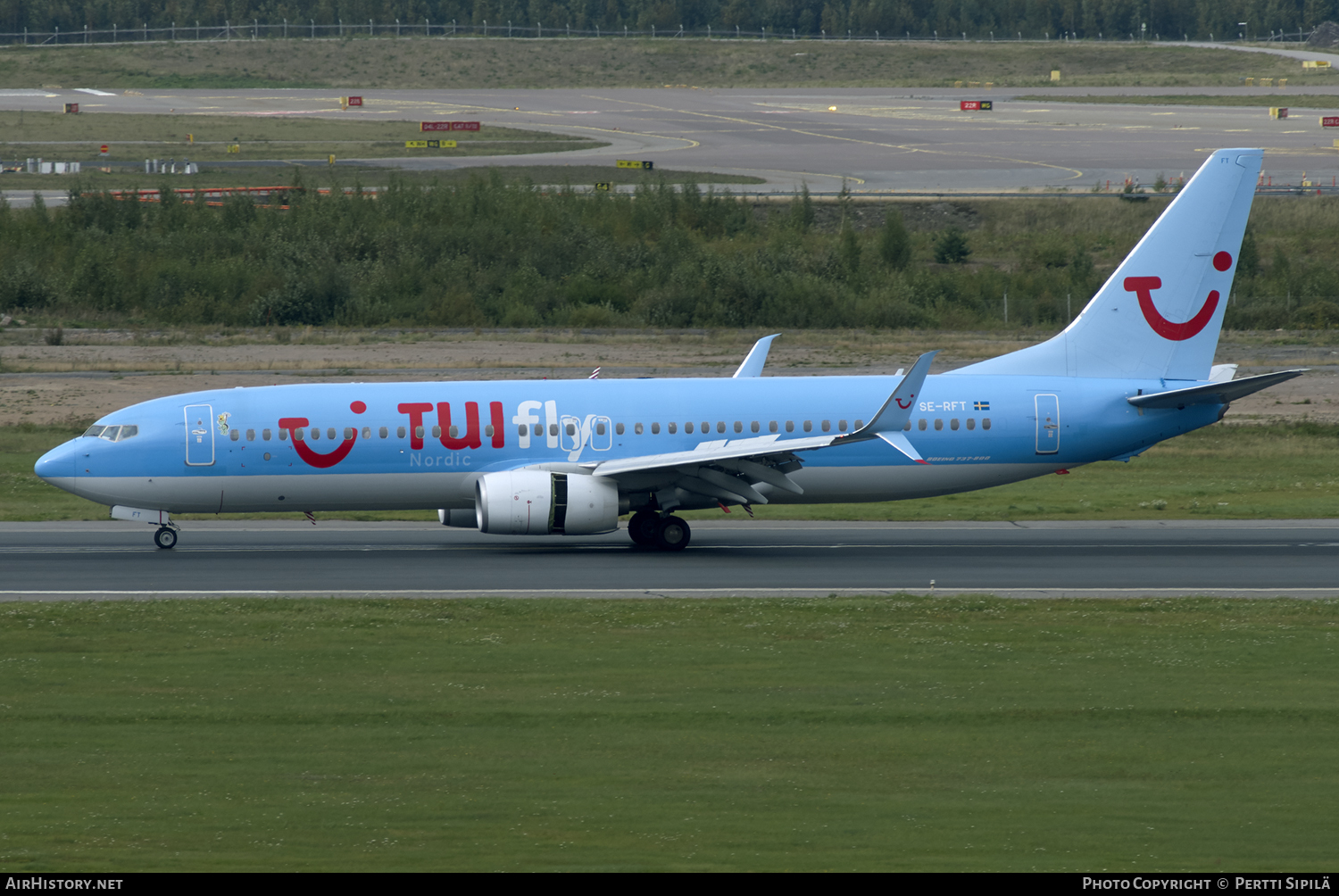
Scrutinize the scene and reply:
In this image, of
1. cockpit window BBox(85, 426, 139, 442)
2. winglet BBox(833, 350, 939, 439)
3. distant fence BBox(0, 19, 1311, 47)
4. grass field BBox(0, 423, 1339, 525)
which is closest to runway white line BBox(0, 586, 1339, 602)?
winglet BBox(833, 350, 939, 439)

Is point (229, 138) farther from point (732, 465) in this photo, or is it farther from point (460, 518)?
point (732, 465)

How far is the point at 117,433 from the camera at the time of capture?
32.4 m

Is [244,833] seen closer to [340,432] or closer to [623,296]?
[340,432]

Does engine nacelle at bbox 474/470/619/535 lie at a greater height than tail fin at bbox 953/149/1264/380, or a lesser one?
lesser

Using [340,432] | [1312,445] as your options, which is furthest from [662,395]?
[1312,445]

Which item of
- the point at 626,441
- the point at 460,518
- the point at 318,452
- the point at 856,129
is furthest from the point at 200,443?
the point at 856,129

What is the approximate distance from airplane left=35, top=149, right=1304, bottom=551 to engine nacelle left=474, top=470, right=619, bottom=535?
0.13 ft

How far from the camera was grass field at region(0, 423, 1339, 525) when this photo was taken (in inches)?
1523

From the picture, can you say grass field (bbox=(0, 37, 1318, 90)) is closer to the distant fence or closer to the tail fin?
the distant fence

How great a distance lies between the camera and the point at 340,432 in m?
32.3

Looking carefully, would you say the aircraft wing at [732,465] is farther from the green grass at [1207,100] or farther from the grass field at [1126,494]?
the green grass at [1207,100]

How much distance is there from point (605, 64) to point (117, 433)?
14892 cm

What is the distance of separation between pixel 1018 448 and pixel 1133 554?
3.42 metres

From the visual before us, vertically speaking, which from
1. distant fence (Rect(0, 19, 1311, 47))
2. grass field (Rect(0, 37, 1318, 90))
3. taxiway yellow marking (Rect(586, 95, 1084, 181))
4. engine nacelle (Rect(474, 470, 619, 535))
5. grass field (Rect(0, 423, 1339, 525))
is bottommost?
grass field (Rect(0, 423, 1339, 525))
